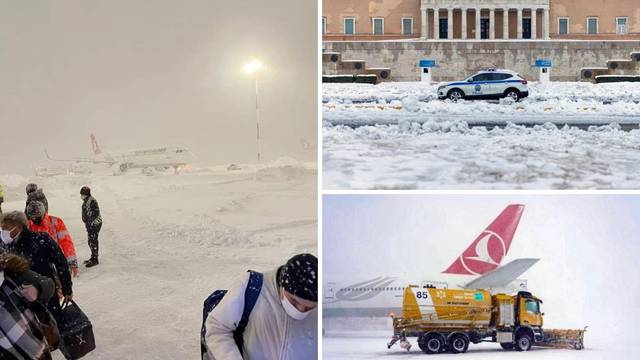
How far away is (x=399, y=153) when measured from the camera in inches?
148

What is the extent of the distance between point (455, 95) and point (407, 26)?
36 cm

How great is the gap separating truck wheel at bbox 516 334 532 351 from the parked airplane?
1.54 m

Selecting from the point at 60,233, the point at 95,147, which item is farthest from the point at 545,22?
the point at 60,233

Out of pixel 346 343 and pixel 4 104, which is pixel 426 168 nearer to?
pixel 346 343

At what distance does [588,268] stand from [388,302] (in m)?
0.85

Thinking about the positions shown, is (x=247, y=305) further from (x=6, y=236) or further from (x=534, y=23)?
(x=534, y=23)

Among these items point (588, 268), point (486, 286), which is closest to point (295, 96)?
point (486, 286)

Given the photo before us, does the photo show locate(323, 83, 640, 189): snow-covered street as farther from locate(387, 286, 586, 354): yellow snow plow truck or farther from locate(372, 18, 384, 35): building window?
locate(387, 286, 586, 354): yellow snow plow truck

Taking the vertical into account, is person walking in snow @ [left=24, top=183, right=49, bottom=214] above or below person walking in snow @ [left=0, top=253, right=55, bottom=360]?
above

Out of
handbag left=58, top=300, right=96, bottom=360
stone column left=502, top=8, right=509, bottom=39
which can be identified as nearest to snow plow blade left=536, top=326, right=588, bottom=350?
stone column left=502, top=8, right=509, bottom=39

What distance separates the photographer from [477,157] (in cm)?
374

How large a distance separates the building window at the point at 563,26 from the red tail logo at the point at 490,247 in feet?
2.49

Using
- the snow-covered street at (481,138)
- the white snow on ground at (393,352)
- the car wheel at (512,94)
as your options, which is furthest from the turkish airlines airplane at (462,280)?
the car wheel at (512,94)

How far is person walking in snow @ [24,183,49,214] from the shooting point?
11.2 ft
